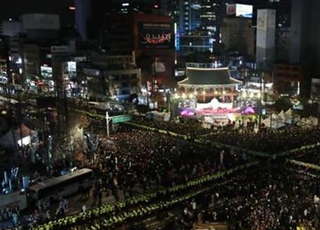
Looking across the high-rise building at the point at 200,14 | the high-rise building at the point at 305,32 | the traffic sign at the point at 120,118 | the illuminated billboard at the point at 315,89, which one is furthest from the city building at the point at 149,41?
the high-rise building at the point at 200,14

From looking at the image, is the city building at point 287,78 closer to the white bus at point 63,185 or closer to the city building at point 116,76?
the city building at point 116,76

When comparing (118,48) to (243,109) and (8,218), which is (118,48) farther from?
(8,218)

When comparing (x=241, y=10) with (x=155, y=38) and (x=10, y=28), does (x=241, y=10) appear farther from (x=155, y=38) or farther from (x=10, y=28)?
(x=10, y=28)

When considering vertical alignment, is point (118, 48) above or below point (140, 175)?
above

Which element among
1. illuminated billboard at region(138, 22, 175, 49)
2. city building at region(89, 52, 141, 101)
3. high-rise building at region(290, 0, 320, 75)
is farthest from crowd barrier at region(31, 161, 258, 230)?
high-rise building at region(290, 0, 320, 75)

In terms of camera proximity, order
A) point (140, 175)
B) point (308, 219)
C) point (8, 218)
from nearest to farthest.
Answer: point (308, 219) < point (8, 218) < point (140, 175)

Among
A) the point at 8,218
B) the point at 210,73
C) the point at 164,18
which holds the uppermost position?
the point at 164,18

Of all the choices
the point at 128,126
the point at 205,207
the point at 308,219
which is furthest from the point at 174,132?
the point at 308,219
